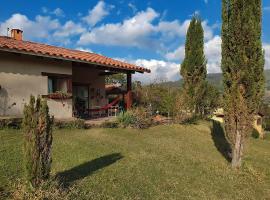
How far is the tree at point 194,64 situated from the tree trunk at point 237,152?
38.8 feet

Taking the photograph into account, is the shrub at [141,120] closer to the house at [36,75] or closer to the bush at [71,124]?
the house at [36,75]

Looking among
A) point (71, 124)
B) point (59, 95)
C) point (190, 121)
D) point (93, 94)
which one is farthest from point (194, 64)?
point (71, 124)

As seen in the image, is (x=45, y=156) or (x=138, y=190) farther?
(x=138, y=190)

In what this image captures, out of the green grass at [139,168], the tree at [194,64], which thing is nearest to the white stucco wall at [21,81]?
the green grass at [139,168]

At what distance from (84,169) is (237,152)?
5.82 meters

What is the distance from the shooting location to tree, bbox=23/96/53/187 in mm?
6641

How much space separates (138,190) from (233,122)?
5378 millimetres

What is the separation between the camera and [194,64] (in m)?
23.7

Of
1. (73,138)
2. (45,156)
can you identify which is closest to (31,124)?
(45,156)

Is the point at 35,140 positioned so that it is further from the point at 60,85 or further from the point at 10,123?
the point at 60,85

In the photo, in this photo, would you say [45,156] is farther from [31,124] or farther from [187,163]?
[187,163]

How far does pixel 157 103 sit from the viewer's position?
75.6ft

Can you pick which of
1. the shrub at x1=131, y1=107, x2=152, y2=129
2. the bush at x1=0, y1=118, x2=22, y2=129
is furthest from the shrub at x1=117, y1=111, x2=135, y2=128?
the bush at x1=0, y1=118, x2=22, y2=129

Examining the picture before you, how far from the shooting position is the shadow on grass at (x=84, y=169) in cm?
784
